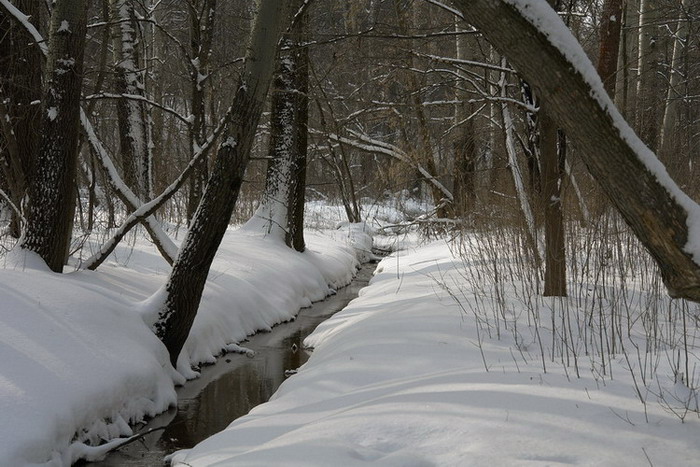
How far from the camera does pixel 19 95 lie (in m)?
7.13

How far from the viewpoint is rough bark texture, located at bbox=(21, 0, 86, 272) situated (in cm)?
597

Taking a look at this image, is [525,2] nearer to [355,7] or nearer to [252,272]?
[355,7]

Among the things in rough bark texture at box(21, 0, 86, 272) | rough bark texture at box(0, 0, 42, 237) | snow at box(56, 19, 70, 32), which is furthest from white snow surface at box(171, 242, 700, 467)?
rough bark texture at box(0, 0, 42, 237)

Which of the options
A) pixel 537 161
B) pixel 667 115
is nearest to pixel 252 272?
pixel 537 161

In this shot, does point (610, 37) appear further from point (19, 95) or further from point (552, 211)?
point (19, 95)

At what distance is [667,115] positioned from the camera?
1484cm

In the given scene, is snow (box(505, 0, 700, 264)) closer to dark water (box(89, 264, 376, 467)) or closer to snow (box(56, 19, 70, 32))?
dark water (box(89, 264, 376, 467))

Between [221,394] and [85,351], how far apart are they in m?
1.38

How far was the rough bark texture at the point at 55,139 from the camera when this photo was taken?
19.6ft

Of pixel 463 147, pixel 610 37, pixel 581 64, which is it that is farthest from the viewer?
pixel 463 147

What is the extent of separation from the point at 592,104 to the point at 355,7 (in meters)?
6.08

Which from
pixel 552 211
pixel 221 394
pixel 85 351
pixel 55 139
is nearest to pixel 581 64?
pixel 552 211

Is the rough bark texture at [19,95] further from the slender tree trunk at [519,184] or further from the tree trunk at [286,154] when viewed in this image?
the slender tree trunk at [519,184]

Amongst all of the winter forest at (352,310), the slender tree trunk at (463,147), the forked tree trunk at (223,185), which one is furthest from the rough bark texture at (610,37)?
the forked tree trunk at (223,185)
